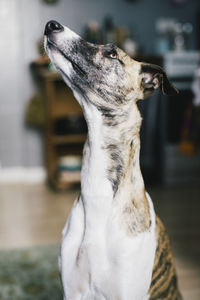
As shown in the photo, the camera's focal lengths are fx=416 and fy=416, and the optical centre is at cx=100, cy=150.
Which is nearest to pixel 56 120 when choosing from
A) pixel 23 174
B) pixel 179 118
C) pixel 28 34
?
pixel 23 174

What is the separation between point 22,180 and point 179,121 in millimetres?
1772

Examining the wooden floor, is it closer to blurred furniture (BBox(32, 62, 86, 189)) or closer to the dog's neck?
blurred furniture (BBox(32, 62, 86, 189))

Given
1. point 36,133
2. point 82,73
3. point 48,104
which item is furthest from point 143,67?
point 36,133

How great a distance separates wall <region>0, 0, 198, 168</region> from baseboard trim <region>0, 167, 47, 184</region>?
0.18ft

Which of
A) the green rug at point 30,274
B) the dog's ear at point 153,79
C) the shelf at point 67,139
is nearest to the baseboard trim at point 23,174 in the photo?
the shelf at point 67,139

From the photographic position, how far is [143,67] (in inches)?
46.8

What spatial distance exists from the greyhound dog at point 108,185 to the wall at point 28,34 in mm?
3335

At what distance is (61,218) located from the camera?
3270 mm

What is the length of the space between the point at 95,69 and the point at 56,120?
122 inches

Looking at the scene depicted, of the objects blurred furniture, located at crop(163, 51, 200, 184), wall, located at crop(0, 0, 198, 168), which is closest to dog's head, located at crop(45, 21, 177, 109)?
blurred furniture, located at crop(163, 51, 200, 184)

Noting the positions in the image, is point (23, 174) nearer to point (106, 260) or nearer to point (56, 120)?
point (56, 120)

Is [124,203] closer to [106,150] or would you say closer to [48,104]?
[106,150]

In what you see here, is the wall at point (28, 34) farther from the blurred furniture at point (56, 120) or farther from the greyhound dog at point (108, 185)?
the greyhound dog at point (108, 185)

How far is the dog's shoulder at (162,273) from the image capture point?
4.03ft
